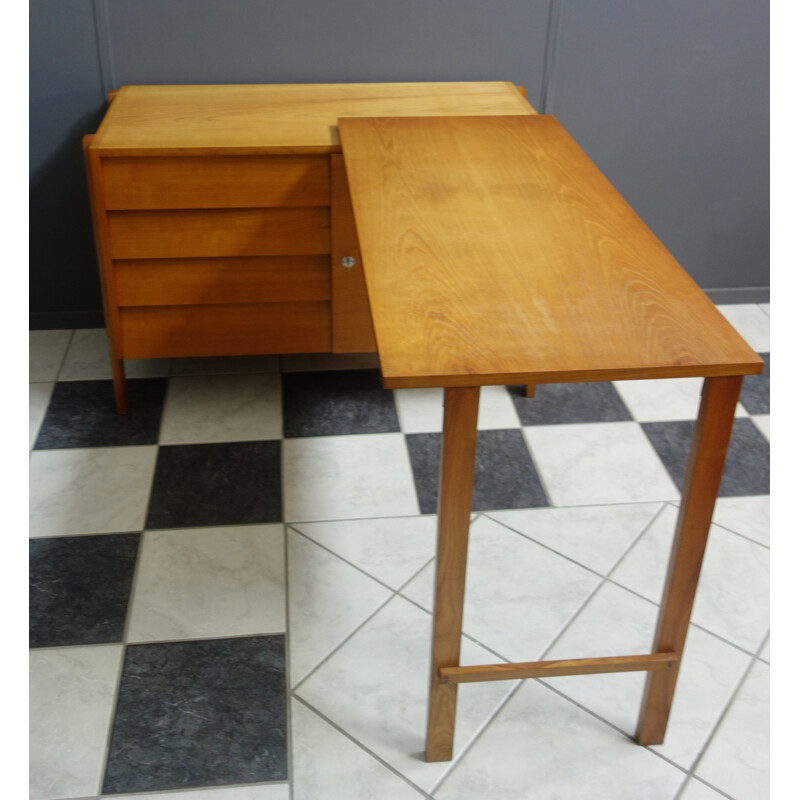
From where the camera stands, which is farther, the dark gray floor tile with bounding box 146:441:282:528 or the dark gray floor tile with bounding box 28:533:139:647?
the dark gray floor tile with bounding box 146:441:282:528

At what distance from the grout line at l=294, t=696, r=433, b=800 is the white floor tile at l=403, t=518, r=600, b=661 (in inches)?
14.8

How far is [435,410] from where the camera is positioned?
286 cm

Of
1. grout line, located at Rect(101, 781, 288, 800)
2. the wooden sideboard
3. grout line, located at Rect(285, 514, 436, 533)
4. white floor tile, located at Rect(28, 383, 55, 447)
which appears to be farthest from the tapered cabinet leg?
grout line, located at Rect(101, 781, 288, 800)

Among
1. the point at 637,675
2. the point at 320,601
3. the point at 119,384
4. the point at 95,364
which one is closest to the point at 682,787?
the point at 637,675

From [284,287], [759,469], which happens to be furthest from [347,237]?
[759,469]

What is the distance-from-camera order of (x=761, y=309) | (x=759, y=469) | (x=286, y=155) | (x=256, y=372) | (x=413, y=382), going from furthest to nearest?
(x=761, y=309), (x=256, y=372), (x=759, y=469), (x=286, y=155), (x=413, y=382)

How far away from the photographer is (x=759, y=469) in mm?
2662

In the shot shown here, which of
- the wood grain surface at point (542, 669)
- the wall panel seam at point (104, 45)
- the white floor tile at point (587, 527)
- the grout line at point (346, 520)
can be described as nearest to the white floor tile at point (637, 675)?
the white floor tile at point (587, 527)

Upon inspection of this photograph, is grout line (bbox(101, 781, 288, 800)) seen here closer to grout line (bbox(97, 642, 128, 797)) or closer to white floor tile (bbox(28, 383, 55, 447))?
grout line (bbox(97, 642, 128, 797))

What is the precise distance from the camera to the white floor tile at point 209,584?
2104 millimetres

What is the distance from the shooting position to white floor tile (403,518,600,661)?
6.93ft

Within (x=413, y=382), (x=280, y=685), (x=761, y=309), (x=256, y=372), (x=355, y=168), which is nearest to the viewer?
(x=413, y=382)

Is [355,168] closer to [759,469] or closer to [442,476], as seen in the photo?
[442,476]

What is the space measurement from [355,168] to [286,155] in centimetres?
37
